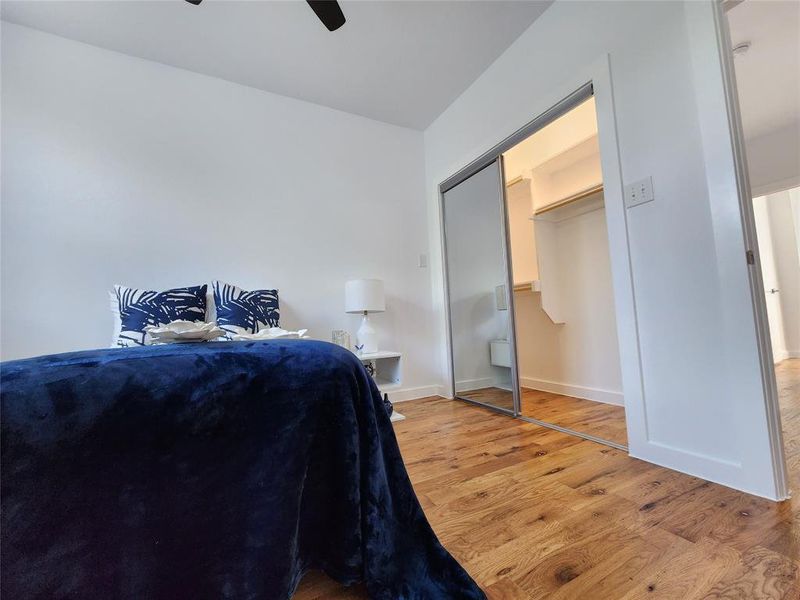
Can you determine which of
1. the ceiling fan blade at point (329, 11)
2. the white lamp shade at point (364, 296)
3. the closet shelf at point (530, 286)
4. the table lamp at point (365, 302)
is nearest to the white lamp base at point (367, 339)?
the table lamp at point (365, 302)

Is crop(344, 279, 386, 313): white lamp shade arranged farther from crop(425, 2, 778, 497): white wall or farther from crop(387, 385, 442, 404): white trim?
crop(425, 2, 778, 497): white wall

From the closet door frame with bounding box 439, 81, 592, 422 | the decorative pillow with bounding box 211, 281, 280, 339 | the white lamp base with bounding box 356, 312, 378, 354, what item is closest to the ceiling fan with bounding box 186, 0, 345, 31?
the closet door frame with bounding box 439, 81, 592, 422

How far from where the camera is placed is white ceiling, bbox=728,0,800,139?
2.07m

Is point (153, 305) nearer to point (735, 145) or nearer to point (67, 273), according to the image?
point (67, 273)

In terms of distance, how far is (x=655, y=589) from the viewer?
0.79m

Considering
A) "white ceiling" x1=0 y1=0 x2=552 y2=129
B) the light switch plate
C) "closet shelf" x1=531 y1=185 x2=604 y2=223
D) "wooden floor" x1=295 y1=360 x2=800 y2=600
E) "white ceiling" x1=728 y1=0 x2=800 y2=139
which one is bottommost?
"wooden floor" x1=295 y1=360 x2=800 y2=600

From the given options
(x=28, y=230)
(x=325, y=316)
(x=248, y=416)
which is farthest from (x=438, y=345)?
(x=28, y=230)

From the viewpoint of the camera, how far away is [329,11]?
5.17 feet

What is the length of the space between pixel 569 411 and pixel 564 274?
1.20 metres

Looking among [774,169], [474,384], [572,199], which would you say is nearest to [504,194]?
[572,199]

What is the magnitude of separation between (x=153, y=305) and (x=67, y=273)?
654mm

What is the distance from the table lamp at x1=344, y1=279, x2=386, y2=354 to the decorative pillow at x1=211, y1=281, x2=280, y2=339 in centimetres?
59

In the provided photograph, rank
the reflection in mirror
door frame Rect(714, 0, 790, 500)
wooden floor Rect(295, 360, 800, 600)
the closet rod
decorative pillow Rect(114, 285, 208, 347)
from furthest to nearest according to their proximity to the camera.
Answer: the reflection in mirror → the closet rod → decorative pillow Rect(114, 285, 208, 347) → door frame Rect(714, 0, 790, 500) → wooden floor Rect(295, 360, 800, 600)

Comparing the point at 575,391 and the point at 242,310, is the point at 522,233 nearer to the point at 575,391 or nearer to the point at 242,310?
the point at 575,391
